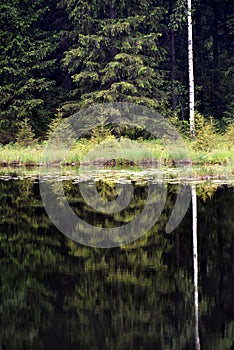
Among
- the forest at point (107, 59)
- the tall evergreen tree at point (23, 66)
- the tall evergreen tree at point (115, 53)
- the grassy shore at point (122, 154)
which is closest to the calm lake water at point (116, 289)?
the grassy shore at point (122, 154)

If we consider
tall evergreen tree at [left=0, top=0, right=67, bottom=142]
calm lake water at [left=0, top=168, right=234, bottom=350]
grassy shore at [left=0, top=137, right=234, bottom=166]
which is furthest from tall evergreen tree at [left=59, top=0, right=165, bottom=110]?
calm lake water at [left=0, top=168, right=234, bottom=350]

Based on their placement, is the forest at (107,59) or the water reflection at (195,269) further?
the forest at (107,59)

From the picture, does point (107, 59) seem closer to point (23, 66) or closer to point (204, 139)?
point (23, 66)

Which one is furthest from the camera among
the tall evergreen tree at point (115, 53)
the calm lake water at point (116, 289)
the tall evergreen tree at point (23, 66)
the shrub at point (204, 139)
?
the tall evergreen tree at point (23, 66)

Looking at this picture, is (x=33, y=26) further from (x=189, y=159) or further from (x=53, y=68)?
(x=189, y=159)

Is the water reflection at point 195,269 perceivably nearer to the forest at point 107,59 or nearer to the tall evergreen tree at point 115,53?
the tall evergreen tree at point 115,53

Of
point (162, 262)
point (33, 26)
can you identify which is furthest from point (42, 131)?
point (162, 262)

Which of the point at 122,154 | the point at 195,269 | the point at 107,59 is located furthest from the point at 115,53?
the point at 195,269

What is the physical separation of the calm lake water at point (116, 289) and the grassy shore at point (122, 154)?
31.5ft

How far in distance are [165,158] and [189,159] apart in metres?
0.82

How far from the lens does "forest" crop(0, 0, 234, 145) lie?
82.6ft

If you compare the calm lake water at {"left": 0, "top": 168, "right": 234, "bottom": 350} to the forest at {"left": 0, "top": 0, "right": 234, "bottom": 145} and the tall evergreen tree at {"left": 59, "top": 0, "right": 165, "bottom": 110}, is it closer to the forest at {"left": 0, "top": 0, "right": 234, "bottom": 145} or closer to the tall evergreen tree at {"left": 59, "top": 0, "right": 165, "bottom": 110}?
the tall evergreen tree at {"left": 59, "top": 0, "right": 165, "bottom": 110}

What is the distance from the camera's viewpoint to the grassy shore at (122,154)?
1945cm

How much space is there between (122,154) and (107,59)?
6.85 meters
